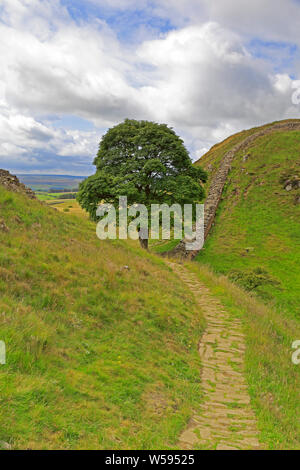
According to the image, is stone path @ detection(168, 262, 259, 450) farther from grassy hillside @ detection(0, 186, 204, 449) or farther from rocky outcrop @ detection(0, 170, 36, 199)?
rocky outcrop @ detection(0, 170, 36, 199)

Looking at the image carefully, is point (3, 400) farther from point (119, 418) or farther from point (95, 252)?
point (95, 252)

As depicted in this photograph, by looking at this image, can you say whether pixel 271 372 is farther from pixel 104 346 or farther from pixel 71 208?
pixel 71 208

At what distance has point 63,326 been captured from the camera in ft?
25.7

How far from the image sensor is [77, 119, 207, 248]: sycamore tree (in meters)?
23.9

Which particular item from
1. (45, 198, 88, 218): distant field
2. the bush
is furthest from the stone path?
(45, 198, 88, 218): distant field

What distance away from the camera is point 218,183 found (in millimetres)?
44688

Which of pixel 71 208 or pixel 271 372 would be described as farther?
pixel 71 208

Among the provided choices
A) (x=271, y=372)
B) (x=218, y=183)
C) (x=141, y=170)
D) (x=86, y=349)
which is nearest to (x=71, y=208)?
(x=218, y=183)

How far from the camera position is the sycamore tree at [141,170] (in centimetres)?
2389

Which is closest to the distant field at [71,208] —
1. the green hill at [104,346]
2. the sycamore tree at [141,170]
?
the sycamore tree at [141,170]

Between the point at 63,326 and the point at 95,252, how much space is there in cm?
677

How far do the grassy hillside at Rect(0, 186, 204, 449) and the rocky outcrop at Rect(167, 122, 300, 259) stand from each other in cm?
1581

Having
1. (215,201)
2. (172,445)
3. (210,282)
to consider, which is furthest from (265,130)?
(172,445)

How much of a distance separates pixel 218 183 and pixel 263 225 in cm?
1340
